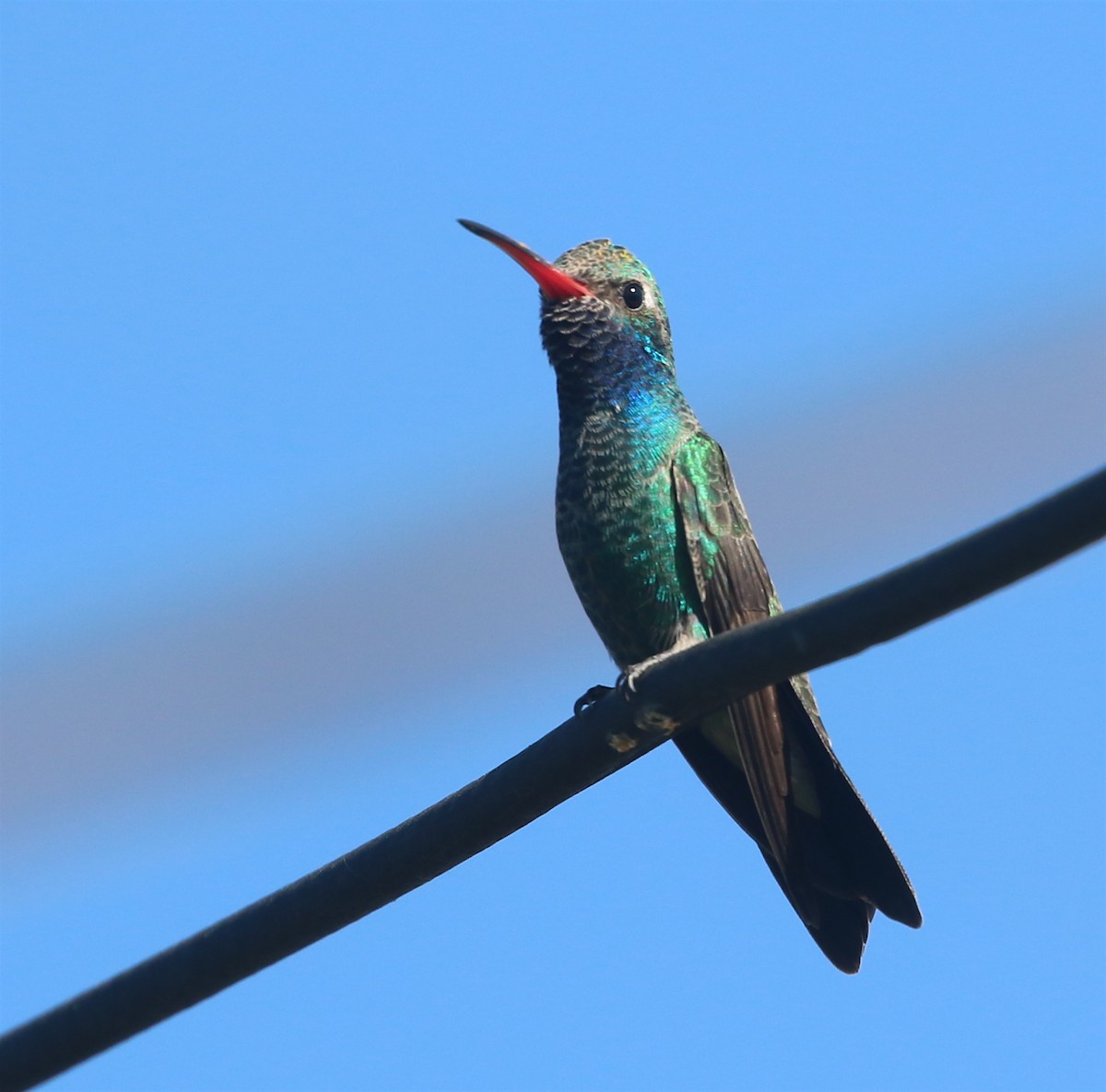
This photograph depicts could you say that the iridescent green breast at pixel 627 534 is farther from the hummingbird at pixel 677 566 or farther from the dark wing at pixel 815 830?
the dark wing at pixel 815 830

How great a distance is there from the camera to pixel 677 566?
17.9 ft

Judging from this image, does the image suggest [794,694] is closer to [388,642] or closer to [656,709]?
[656,709]

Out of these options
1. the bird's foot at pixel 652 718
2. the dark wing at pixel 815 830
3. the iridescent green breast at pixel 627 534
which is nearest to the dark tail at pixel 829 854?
the dark wing at pixel 815 830

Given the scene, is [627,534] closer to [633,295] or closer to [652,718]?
[633,295]

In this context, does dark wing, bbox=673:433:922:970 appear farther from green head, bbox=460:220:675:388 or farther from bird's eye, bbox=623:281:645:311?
bird's eye, bbox=623:281:645:311

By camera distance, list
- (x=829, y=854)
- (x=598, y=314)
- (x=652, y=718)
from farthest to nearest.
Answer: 1. (x=598, y=314)
2. (x=829, y=854)
3. (x=652, y=718)

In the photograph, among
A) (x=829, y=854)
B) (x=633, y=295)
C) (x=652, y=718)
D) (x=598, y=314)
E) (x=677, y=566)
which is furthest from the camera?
(x=633, y=295)

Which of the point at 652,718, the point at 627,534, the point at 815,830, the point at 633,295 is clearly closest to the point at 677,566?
the point at 627,534

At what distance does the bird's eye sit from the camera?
20.4 feet

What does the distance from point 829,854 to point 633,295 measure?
7.88 feet

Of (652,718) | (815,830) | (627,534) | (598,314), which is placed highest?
(598,314)

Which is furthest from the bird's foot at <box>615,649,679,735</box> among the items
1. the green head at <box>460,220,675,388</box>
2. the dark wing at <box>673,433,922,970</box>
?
the green head at <box>460,220,675,388</box>

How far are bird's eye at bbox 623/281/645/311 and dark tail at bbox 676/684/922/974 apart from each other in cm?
191

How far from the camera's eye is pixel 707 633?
215 inches
